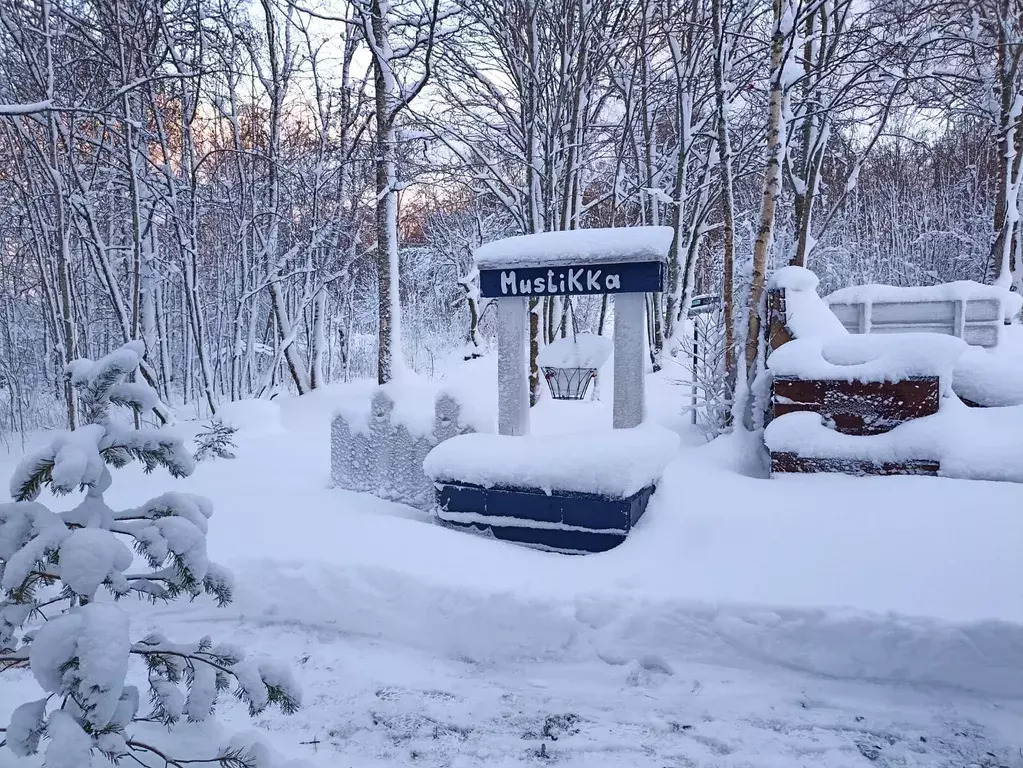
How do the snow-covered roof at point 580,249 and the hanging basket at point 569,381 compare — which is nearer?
the snow-covered roof at point 580,249

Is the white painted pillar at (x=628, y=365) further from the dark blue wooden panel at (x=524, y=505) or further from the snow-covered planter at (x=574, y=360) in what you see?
the snow-covered planter at (x=574, y=360)

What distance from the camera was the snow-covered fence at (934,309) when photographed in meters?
8.74

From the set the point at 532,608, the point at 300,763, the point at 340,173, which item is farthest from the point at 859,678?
the point at 340,173

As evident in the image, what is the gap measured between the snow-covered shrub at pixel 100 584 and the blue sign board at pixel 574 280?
3.25 m

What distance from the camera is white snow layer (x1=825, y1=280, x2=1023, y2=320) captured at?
8.66 meters

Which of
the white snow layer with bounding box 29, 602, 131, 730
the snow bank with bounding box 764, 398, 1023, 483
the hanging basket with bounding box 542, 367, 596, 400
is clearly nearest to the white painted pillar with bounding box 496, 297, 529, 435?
the snow bank with bounding box 764, 398, 1023, 483

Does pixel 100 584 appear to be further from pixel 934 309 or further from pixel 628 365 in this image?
pixel 934 309

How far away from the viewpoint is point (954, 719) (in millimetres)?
2742

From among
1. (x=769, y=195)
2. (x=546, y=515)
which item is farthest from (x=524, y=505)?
(x=769, y=195)

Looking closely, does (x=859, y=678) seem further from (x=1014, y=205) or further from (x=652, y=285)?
(x=1014, y=205)

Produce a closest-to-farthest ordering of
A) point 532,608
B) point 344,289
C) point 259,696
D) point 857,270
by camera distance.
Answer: point 259,696 < point 532,608 < point 344,289 < point 857,270

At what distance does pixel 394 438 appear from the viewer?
575cm

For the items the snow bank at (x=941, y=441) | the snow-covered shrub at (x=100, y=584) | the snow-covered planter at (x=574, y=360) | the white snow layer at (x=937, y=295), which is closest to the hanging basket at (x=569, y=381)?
the snow-covered planter at (x=574, y=360)

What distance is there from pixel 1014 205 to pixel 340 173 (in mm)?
12178
